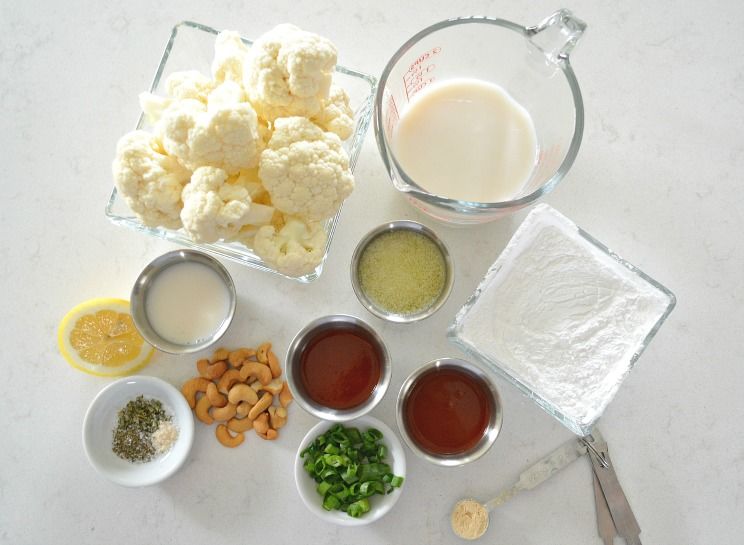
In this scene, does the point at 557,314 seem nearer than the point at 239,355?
Yes

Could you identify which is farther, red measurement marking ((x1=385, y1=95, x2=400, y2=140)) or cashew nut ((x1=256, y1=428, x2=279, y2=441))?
cashew nut ((x1=256, y1=428, x2=279, y2=441))

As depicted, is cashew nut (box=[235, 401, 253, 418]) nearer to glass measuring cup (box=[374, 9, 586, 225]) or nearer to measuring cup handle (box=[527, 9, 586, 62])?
glass measuring cup (box=[374, 9, 586, 225])

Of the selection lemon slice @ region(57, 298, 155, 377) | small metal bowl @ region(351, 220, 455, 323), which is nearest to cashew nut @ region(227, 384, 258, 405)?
lemon slice @ region(57, 298, 155, 377)

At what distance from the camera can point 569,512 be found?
4.70 ft

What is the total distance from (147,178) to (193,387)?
57cm

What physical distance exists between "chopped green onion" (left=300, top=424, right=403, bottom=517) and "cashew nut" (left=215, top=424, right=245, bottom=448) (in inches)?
7.1

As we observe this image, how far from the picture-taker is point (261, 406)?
4.61ft

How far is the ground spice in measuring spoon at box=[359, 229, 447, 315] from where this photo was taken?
1.38 meters

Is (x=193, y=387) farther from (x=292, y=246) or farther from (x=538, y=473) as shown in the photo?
(x=538, y=473)

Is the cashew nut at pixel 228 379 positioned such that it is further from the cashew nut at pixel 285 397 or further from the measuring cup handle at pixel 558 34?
the measuring cup handle at pixel 558 34

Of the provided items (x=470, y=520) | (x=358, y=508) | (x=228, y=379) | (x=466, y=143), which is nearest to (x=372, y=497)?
(x=358, y=508)

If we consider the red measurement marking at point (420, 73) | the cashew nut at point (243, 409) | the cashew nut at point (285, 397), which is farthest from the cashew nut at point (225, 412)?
the red measurement marking at point (420, 73)

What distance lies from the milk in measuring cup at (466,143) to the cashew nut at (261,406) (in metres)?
0.62

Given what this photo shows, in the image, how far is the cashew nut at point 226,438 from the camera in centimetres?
142
